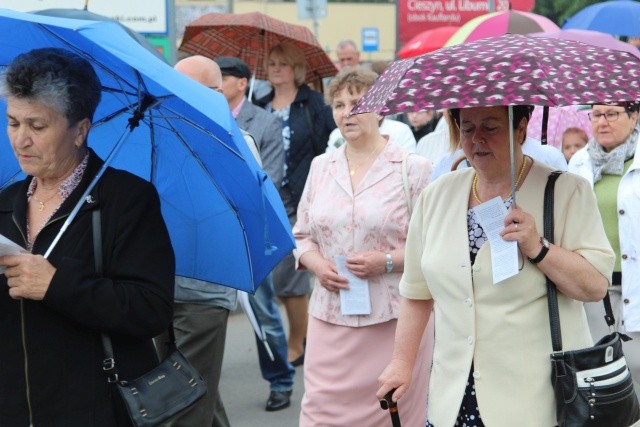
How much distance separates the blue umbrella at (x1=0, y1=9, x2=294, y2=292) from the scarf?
100 inches

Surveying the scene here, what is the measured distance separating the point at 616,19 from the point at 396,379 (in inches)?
340

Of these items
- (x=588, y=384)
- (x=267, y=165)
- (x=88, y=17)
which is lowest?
(x=267, y=165)

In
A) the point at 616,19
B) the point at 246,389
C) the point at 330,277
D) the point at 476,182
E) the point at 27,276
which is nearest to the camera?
the point at 27,276

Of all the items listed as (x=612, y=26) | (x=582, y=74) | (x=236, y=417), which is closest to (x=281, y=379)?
(x=236, y=417)

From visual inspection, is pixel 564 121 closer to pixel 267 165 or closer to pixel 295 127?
pixel 295 127

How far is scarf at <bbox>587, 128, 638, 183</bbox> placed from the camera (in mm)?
6098

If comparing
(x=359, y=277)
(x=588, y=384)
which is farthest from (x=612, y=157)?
(x=588, y=384)

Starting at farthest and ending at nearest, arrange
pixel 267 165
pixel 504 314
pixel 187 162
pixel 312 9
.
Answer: pixel 312 9
pixel 267 165
pixel 187 162
pixel 504 314

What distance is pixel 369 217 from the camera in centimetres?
561

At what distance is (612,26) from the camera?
1181cm

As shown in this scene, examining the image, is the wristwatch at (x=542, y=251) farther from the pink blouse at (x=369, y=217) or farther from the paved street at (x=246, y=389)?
the paved street at (x=246, y=389)

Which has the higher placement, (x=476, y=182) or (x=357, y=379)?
(x=476, y=182)

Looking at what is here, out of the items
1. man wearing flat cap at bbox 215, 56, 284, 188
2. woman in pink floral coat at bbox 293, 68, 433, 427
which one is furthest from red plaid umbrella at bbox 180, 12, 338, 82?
woman in pink floral coat at bbox 293, 68, 433, 427

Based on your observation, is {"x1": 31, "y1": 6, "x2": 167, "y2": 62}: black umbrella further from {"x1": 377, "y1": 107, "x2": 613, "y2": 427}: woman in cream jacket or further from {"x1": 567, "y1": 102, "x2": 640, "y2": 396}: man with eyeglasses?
{"x1": 567, "y1": 102, "x2": 640, "y2": 396}: man with eyeglasses
